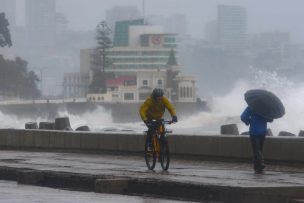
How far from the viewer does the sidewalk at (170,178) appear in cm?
1535

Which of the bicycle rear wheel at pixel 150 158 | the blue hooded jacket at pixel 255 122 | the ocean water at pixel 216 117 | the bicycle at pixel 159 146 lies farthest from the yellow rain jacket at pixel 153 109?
the ocean water at pixel 216 117

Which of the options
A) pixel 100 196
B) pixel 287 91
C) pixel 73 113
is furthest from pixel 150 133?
pixel 73 113

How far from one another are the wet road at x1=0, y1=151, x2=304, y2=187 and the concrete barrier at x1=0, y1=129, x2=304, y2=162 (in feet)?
1.03

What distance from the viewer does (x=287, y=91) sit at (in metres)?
148

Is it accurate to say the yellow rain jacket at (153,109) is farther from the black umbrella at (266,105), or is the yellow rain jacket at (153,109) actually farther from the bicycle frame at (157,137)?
the black umbrella at (266,105)

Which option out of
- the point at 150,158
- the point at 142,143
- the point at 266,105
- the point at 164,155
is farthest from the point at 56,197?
the point at 142,143

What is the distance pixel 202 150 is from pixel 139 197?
755 cm

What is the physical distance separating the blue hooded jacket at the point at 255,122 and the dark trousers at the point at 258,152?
0.30ft

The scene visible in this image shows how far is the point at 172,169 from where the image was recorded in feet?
67.7

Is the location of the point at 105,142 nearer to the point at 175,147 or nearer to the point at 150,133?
the point at 175,147

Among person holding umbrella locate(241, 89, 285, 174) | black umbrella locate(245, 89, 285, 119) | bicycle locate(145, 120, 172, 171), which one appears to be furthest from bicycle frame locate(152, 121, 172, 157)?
black umbrella locate(245, 89, 285, 119)

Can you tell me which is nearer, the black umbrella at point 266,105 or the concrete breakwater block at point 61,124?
the black umbrella at point 266,105

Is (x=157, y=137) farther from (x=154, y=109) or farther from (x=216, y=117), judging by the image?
(x=216, y=117)

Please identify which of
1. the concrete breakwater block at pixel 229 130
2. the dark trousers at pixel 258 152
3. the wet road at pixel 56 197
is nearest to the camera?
the wet road at pixel 56 197
